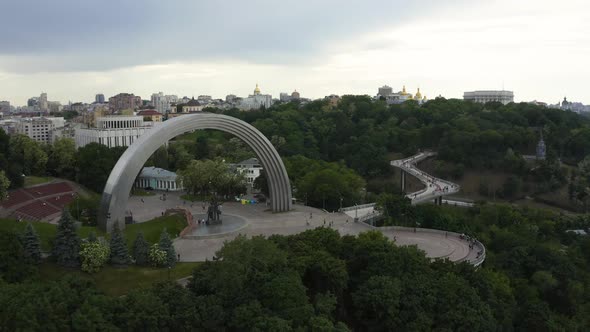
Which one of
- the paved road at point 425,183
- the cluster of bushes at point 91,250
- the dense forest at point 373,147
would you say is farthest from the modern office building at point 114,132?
the cluster of bushes at point 91,250

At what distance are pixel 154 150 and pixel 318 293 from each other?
16046 millimetres

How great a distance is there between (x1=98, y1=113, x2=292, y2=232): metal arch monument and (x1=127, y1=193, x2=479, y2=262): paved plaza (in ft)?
8.04

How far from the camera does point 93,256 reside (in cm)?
2412

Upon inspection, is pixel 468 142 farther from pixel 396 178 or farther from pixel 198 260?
pixel 198 260

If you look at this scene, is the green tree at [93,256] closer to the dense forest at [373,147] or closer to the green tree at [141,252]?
the green tree at [141,252]

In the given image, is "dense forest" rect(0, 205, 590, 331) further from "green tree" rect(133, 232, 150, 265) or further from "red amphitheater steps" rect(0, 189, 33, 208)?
"red amphitheater steps" rect(0, 189, 33, 208)

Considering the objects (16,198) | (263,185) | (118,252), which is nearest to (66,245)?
(118,252)

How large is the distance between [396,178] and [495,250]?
98.8 ft

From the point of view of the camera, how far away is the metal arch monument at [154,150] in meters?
30.3

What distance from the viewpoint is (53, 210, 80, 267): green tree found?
24.4 meters

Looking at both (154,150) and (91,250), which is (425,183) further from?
(91,250)

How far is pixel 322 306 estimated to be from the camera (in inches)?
816

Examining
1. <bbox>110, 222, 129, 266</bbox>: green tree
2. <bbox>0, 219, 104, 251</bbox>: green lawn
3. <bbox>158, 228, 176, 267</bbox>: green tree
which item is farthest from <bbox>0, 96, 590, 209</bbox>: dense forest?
<bbox>110, 222, 129, 266</bbox>: green tree

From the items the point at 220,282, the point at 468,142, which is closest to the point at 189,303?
the point at 220,282
